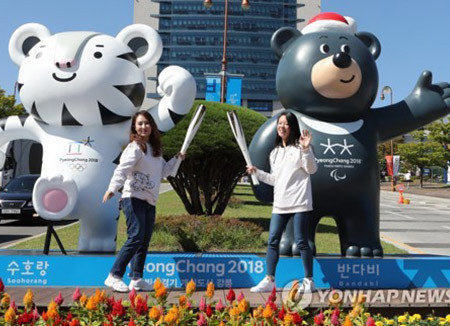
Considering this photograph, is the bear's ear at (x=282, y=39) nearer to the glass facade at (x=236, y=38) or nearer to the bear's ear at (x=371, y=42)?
the bear's ear at (x=371, y=42)

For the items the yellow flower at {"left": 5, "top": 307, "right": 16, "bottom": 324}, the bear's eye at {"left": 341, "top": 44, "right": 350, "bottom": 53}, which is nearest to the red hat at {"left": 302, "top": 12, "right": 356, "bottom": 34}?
the bear's eye at {"left": 341, "top": 44, "right": 350, "bottom": 53}

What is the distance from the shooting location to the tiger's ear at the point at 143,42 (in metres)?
4.87

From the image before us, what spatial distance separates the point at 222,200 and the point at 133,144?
27.5ft

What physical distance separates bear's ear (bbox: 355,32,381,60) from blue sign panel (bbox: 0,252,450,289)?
227 centimetres

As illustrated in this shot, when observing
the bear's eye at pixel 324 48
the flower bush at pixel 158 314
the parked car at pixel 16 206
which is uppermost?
the bear's eye at pixel 324 48

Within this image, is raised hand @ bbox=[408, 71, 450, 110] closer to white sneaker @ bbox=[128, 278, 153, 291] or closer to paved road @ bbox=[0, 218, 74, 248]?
white sneaker @ bbox=[128, 278, 153, 291]

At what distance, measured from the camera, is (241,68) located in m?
70.1

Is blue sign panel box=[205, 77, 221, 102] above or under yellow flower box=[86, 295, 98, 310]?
above

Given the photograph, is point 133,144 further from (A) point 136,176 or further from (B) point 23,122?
(B) point 23,122

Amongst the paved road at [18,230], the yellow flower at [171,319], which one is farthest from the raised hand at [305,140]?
the paved road at [18,230]

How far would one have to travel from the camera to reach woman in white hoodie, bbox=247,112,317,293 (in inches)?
140

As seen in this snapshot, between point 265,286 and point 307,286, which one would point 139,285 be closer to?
point 265,286

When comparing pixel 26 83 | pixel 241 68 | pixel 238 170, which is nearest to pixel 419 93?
pixel 26 83

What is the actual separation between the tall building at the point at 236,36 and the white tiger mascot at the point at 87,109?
65445 mm
